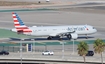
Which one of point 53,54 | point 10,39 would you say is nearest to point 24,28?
point 10,39

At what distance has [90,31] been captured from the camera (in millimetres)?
142250

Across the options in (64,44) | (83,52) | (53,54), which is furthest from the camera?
(64,44)

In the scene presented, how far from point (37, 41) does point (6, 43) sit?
29.2ft

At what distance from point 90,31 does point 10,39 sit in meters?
19.9

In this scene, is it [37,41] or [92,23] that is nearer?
[37,41]

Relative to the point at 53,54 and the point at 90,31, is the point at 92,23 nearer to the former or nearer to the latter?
the point at 90,31

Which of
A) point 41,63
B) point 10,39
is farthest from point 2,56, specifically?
point 10,39

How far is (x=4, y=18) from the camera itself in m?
194

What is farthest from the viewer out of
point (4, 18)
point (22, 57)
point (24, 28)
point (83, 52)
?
point (4, 18)

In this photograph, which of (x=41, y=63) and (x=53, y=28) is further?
(x=53, y=28)

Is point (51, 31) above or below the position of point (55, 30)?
below

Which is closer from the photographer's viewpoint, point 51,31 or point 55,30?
point 51,31

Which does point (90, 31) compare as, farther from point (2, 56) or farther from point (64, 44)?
point (2, 56)

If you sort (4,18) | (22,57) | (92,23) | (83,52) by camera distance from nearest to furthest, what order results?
1. (83,52)
2. (22,57)
3. (92,23)
4. (4,18)
